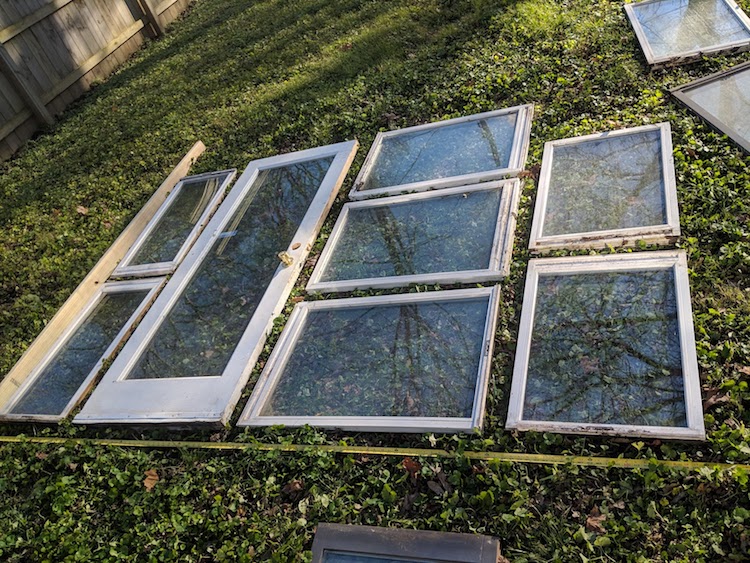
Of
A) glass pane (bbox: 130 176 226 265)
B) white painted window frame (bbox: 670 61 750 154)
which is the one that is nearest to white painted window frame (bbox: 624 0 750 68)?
white painted window frame (bbox: 670 61 750 154)

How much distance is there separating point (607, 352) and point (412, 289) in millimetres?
1151

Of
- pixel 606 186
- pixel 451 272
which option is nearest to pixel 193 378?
pixel 451 272

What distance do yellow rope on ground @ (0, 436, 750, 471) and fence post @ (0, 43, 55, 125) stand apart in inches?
192

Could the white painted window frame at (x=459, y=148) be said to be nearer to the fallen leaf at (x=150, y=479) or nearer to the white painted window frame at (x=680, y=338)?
the white painted window frame at (x=680, y=338)

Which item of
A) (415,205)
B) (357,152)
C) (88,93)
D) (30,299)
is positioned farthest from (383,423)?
(88,93)

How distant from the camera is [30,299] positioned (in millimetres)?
4340

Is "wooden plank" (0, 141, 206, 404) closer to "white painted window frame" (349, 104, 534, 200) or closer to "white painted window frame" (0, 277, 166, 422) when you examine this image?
"white painted window frame" (0, 277, 166, 422)

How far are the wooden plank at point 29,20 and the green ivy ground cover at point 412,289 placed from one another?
104 centimetres

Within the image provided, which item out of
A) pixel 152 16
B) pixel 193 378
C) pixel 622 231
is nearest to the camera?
pixel 622 231

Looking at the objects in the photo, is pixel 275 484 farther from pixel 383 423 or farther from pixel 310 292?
pixel 310 292

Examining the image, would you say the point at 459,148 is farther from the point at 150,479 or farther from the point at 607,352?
the point at 150,479

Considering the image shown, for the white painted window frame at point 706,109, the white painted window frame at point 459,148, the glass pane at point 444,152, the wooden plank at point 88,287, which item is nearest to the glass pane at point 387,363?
the white painted window frame at point 459,148

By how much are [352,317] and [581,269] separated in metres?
1.32

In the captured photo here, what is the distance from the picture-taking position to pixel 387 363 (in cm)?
296
